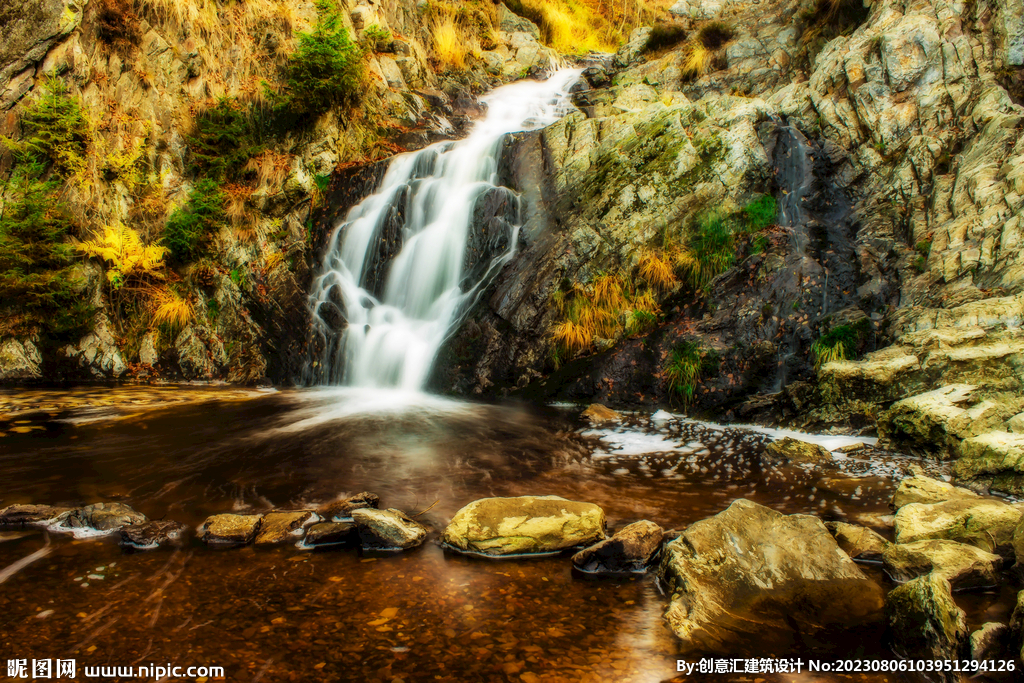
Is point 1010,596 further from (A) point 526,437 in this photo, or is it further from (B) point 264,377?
(B) point 264,377

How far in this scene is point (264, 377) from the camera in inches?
427

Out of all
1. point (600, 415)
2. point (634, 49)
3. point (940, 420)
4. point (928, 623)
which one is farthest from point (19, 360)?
point (634, 49)

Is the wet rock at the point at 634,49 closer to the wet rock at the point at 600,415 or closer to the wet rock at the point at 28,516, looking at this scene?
the wet rock at the point at 600,415

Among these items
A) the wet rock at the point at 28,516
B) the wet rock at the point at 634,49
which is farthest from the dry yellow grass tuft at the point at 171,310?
the wet rock at the point at 634,49

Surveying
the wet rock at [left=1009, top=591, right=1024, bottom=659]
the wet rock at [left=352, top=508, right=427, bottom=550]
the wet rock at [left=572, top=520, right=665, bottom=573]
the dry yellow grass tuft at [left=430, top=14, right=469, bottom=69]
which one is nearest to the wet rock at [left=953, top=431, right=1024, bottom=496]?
the wet rock at [left=1009, top=591, right=1024, bottom=659]

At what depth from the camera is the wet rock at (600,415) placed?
292 inches

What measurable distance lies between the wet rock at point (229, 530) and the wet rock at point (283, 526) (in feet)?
0.20

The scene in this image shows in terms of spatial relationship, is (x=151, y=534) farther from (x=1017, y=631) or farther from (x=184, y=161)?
(x=184, y=161)

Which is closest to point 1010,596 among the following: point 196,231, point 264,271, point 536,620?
point 536,620

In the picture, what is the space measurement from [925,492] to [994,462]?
89 centimetres

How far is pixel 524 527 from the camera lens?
3.61 metres

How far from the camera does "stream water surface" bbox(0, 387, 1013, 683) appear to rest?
2.50 metres

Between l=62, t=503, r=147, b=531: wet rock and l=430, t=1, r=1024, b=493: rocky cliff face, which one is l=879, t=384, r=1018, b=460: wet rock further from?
l=62, t=503, r=147, b=531: wet rock

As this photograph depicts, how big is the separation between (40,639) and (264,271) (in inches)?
386
